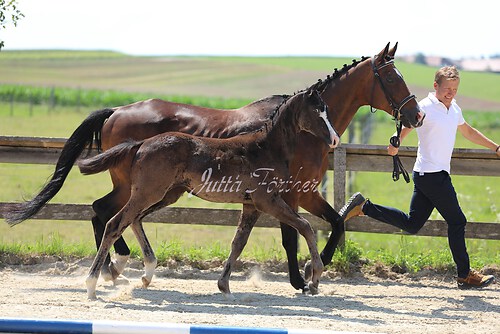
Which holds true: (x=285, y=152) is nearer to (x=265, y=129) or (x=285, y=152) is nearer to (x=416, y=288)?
(x=265, y=129)

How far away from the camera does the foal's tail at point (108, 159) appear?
6.85 metres

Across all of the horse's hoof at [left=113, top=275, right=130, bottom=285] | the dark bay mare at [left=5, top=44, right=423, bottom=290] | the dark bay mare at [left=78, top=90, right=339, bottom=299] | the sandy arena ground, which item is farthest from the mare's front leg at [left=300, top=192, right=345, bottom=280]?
the horse's hoof at [left=113, top=275, right=130, bottom=285]

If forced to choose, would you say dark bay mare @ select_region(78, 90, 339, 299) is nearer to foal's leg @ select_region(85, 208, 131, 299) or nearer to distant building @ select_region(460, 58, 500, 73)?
foal's leg @ select_region(85, 208, 131, 299)

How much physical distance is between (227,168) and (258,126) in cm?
89

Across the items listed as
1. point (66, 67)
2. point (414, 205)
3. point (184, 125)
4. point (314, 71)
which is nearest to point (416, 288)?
point (414, 205)

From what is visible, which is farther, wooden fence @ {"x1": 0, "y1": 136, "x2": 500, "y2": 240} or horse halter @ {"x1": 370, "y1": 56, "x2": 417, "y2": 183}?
wooden fence @ {"x1": 0, "y1": 136, "x2": 500, "y2": 240}

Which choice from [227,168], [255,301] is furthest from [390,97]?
[255,301]

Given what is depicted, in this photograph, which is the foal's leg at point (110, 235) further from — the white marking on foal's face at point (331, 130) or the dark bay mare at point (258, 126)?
the white marking on foal's face at point (331, 130)

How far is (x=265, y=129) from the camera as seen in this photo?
23.7ft

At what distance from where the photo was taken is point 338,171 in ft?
28.0

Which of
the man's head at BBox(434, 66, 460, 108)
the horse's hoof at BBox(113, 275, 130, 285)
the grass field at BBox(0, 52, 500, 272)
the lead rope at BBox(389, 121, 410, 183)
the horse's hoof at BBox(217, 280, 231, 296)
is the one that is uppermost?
the man's head at BBox(434, 66, 460, 108)

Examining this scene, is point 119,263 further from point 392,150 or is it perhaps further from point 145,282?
point 392,150

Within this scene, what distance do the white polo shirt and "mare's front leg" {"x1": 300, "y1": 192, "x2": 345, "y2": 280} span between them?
964 mm

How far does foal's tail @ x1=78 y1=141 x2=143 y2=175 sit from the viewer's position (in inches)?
270
